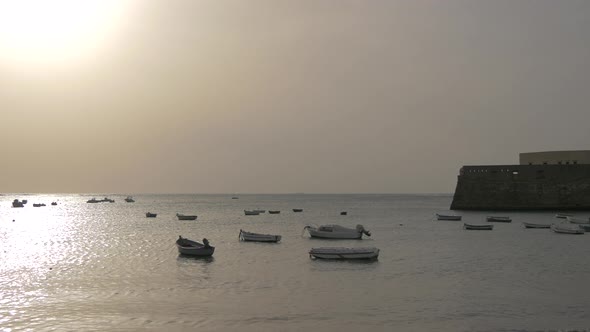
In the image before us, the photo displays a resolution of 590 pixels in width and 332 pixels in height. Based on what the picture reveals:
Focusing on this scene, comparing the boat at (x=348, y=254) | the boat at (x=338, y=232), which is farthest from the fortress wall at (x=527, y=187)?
the boat at (x=348, y=254)

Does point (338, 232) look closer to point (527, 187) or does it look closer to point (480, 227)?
point (480, 227)

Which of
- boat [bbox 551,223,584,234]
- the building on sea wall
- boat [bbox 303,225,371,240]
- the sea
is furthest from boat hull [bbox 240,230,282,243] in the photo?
the building on sea wall

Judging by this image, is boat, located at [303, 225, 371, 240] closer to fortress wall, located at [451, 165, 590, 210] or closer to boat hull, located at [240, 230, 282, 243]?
boat hull, located at [240, 230, 282, 243]

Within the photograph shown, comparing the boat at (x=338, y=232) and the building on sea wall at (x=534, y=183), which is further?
the building on sea wall at (x=534, y=183)

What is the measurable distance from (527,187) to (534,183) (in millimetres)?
1202

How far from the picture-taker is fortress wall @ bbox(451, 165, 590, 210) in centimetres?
7756

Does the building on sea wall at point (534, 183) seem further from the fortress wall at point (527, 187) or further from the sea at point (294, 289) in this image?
the sea at point (294, 289)

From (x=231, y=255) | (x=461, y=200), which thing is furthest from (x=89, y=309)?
(x=461, y=200)

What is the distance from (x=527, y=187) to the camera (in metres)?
80.8

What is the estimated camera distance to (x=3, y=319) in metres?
17.7

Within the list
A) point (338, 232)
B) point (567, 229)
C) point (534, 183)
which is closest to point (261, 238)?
point (338, 232)

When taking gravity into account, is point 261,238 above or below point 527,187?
below

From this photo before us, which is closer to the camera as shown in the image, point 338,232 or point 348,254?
point 348,254

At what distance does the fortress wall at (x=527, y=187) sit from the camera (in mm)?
77562
